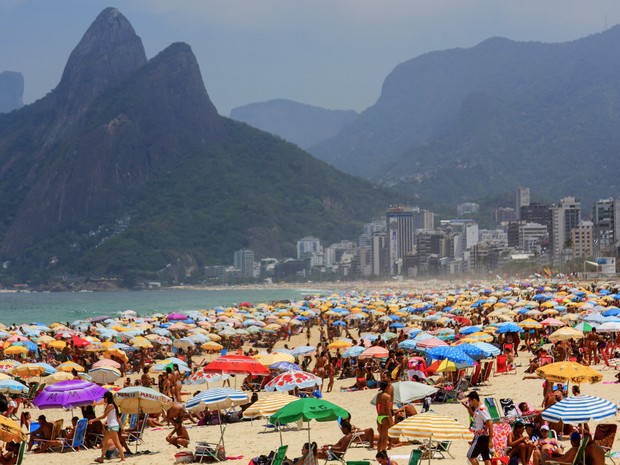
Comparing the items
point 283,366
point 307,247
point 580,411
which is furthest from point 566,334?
point 307,247

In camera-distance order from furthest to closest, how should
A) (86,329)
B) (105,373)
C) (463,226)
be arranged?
(463,226)
(86,329)
(105,373)

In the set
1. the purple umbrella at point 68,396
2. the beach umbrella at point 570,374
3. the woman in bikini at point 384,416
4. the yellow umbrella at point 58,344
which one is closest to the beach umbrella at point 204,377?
the purple umbrella at point 68,396

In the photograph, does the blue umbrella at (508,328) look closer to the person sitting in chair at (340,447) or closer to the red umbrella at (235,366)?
the red umbrella at (235,366)

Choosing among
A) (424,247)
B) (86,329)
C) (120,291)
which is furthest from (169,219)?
(86,329)

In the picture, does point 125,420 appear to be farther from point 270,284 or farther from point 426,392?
point 270,284

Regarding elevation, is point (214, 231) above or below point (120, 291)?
above

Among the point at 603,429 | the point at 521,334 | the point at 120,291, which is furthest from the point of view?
the point at 120,291

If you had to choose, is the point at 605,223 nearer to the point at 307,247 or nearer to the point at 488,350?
the point at 307,247
